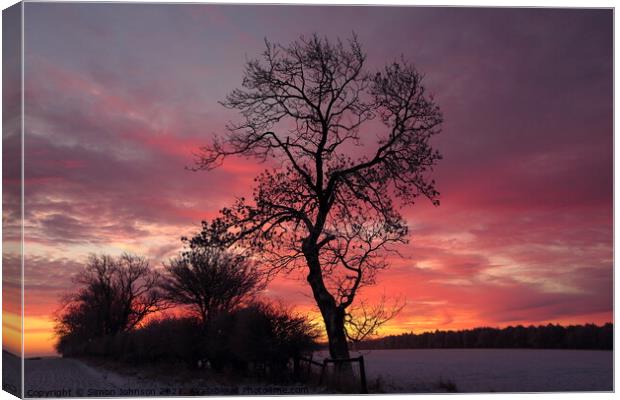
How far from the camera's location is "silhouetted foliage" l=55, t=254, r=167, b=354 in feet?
113

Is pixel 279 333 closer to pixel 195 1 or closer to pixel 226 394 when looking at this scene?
pixel 226 394

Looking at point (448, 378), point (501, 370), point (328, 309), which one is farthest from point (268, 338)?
point (501, 370)

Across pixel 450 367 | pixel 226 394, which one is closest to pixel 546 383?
pixel 450 367

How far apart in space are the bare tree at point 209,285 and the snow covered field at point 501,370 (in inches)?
260

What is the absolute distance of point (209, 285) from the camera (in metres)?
28.4

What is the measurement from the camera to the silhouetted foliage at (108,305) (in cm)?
3431

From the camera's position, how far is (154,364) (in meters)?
23.1

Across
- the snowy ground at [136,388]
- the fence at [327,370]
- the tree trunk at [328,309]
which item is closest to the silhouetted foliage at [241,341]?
the fence at [327,370]

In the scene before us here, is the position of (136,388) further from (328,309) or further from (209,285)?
(209,285)

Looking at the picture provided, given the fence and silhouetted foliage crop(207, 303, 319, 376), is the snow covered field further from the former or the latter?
silhouetted foliage crop(207, 303, 319, 376)

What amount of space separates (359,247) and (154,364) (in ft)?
29.2

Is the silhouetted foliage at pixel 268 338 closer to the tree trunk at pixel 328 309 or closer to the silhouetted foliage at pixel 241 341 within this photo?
the silhouetted foliage at pixel 241 341

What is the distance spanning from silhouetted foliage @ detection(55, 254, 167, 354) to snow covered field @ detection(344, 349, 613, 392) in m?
15.5

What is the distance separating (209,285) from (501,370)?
43.3 feet
